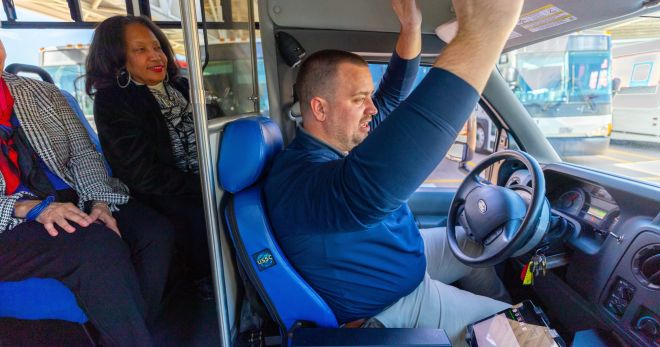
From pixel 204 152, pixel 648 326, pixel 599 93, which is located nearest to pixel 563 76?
pixel 599 93

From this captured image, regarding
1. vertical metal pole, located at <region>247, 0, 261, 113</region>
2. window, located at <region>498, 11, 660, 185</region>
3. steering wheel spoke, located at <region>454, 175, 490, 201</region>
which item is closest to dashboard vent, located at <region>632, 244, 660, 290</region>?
window, located at <region>498, 11, 660, 185</region>

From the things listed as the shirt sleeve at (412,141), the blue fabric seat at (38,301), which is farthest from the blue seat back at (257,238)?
the blue fabric seat at (38,301)

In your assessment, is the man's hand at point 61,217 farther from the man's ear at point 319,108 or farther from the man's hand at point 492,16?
the man's hand at point 492,16

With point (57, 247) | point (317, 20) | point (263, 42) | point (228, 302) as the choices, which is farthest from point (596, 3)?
point (57, 247)

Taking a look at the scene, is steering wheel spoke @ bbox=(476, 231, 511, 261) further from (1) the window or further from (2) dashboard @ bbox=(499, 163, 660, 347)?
(1) the window

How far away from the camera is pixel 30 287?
1362 mm

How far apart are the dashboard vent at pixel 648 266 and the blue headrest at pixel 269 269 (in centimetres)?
96

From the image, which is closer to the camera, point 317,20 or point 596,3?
point 596,3

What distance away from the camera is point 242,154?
1097 millimetres

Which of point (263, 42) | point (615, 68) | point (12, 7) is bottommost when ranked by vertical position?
point (615, 68)

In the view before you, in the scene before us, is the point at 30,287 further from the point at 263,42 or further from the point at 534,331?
the point at 534,331

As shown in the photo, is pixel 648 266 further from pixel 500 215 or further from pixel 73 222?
pixel 73 222

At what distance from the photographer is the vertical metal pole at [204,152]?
91 centimetres

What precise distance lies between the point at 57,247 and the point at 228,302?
734 mm
